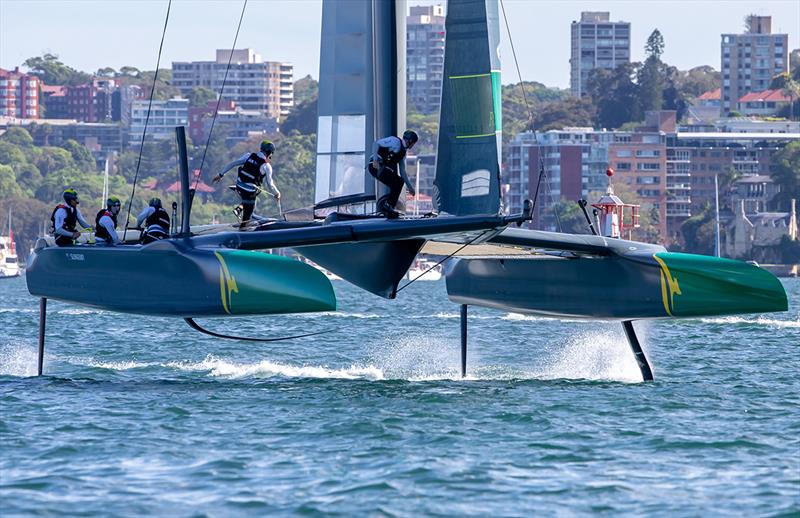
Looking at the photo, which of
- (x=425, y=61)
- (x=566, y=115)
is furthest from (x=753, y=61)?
(x=425, y=61)

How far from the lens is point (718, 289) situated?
11820 mm

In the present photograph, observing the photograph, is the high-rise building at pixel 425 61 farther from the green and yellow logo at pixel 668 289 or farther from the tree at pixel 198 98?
the green and yellow logo at pixel 668 289

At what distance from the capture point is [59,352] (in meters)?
17.0

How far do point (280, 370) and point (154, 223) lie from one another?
1951 millimetres

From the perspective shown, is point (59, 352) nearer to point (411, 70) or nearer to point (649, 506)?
point (649, 506)

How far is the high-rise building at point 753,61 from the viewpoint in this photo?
13788 centimetres

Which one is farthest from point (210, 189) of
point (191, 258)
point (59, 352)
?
point (191, 258)

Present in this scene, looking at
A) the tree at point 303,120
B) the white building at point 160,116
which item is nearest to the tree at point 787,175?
the tree at point 303,120

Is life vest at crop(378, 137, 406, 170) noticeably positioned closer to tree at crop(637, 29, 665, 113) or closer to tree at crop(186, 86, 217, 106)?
tree at crop(637, 29, 665, 113)

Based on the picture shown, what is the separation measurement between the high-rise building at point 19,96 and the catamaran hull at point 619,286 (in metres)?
144

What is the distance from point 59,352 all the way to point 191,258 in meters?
6.10

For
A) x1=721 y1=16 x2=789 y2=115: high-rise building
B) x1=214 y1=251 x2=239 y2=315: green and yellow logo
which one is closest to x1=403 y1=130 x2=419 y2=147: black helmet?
x1=214 y1=251 x2=239 y2=315: green and yellow logo

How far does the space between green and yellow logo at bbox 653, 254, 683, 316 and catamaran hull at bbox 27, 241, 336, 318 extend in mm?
2505

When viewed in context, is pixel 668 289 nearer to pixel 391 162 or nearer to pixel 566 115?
pixel 391 162
